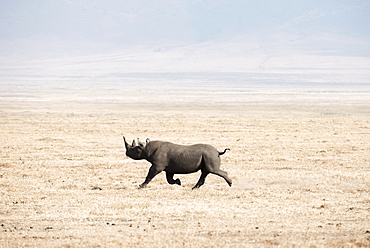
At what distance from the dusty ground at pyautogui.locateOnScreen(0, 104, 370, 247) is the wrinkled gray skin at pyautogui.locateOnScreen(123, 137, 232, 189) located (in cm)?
45

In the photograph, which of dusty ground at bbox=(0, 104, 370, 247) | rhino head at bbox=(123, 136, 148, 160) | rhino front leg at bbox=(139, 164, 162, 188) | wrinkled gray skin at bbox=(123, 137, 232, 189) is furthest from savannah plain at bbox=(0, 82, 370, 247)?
rhino head at bbox=(123, 136, 148, 160)

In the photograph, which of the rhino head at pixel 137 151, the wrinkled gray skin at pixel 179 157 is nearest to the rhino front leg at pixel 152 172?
the wrinkled gray skin at pixel 179 157

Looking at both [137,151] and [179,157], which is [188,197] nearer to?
[179,157]

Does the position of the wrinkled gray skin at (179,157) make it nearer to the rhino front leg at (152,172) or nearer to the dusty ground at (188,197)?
the rhino front leg at (152,172)

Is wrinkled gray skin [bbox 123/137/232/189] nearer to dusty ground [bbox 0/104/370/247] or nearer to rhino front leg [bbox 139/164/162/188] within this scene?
rhino front leg [bbox 139/164/162/188]

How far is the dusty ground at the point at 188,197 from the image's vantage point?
35.2 ft

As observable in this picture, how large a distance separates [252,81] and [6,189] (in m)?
126

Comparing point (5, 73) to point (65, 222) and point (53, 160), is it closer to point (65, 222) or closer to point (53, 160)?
point (53, 160)

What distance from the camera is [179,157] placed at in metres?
15.8

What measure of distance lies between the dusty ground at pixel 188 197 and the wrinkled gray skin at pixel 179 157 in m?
0.45

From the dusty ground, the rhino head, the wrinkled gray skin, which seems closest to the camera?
the dusty ground

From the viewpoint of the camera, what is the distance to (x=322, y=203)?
14164mm

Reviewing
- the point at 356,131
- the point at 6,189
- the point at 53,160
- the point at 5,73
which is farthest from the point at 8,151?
the point at 5,73

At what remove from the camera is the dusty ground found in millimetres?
10734
